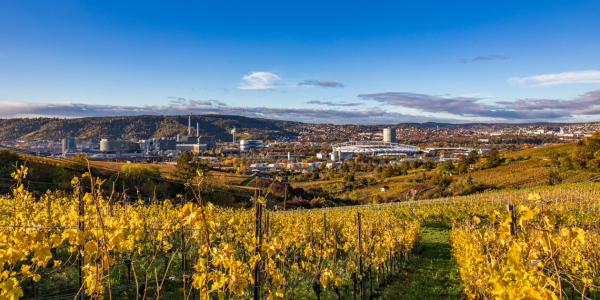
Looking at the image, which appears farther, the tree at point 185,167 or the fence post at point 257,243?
the tree at point 185,167

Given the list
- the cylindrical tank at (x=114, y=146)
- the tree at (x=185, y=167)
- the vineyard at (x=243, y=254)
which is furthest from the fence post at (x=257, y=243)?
the cylindrical tank at (x=114, y=146)

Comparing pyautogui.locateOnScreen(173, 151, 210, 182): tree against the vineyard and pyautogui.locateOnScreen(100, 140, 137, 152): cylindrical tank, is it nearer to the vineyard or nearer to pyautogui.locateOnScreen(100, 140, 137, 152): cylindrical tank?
the vineyard

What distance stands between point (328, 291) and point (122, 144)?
71166 millimetres

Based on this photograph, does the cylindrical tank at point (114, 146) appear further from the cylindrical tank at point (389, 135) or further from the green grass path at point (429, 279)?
the cylindrical tank at point (389, 135)

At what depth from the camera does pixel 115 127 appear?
8938 cm

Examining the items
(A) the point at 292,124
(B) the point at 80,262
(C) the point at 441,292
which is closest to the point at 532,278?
(B) the point at 80,262

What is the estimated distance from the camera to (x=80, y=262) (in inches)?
109

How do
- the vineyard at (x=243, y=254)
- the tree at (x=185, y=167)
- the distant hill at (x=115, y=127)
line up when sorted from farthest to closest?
the distant hill at (x=115, y=127), the tree at (x=185, y=167), the vineyard at (x=243, y=254)

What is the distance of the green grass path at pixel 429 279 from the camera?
5298mm

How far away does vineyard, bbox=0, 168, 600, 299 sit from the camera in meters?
1.84

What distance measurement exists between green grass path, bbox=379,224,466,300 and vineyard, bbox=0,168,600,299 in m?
0.32

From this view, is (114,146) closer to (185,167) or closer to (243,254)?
(185,167)

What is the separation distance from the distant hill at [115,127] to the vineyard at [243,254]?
89099mm

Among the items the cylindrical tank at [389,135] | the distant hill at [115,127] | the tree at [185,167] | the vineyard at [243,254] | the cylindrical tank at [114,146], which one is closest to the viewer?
the vineyard at [243,254]
